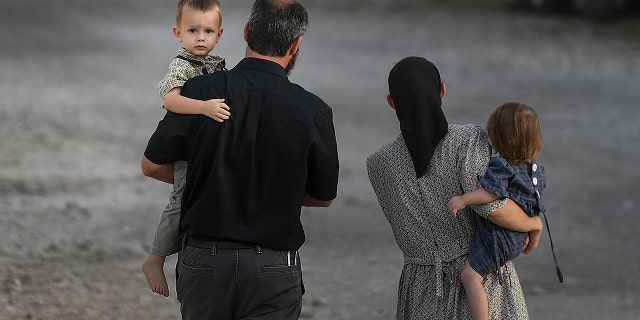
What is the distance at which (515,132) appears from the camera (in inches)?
158

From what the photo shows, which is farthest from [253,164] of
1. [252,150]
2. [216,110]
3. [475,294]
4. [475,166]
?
[475,294]

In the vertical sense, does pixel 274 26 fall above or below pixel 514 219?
above

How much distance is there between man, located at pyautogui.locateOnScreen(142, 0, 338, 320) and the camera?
3.97 metres

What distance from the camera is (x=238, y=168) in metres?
4.00

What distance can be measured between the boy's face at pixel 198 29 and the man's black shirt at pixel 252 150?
33 cm

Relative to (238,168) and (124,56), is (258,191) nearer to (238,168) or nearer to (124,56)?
(238,168)

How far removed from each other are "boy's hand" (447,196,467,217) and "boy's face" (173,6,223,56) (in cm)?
110

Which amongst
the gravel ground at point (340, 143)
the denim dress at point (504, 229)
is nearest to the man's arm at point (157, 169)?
the denim dress at point (504, 229)

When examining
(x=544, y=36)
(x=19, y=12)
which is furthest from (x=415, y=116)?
(x=19, y=12)

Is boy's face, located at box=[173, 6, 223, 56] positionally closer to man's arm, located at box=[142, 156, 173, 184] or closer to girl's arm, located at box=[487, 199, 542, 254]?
man's arm, located at box=[142, 156, 173, 184]

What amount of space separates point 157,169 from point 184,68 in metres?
0.41

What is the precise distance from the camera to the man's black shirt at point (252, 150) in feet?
13.0

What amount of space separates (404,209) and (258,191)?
22.2 inches

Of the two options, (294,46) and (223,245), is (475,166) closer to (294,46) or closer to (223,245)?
(294,46)
